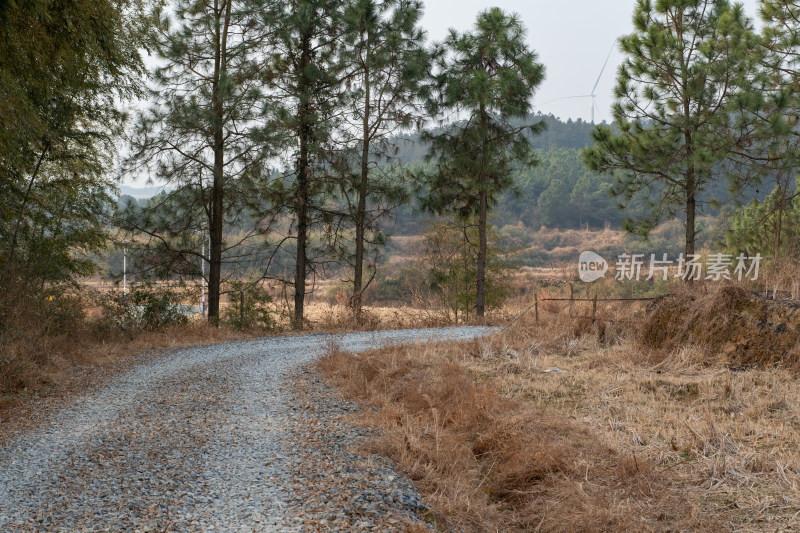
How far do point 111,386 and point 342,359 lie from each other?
10.6 ft

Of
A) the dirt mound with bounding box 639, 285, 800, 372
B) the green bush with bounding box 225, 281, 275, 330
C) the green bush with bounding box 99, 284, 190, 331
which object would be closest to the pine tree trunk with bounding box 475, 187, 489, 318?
the green bush with bounding box 225, 281, 275, 330

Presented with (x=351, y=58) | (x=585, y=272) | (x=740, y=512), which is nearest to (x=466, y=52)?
(x=351, y=58)

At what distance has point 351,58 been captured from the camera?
15953mm

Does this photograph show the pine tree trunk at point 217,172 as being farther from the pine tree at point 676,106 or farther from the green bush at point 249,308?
the pine tree at point 676,106

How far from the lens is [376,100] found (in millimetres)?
16656

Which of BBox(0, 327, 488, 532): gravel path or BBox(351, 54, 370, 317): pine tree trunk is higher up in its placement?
BBox(351, 54, 370, 317): pine tree trunk

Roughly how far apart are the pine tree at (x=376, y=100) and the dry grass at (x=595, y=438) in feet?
28.0

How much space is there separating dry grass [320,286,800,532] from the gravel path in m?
0.48

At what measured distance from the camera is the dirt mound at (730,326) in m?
7.78

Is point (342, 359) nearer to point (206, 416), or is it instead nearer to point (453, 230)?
point (206, 416)

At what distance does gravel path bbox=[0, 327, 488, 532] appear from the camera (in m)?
3.85

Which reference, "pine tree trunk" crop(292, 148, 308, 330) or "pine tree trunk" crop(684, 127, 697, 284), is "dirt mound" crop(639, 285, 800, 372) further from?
"pine tree trunk" crop(292, 148, 308, 330)

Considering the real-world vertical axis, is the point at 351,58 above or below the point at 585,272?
above

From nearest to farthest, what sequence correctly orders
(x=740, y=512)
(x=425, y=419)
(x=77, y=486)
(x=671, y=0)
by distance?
(x=740, y=512), (x=77, y=486), (x=425, y=419), (x=671, y=0)
